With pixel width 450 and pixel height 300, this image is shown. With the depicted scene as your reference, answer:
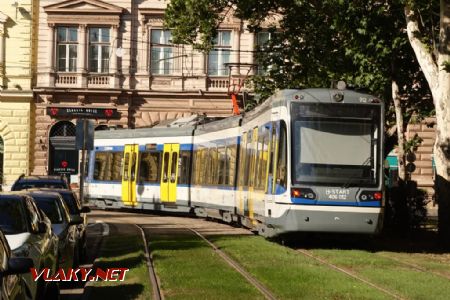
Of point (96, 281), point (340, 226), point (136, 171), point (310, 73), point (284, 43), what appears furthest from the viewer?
point (136, 171)

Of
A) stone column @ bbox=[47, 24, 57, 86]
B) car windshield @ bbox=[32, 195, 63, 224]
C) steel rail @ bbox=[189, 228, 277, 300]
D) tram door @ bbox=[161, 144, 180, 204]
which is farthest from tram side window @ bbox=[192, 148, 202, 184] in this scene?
stone column @ bbox=[47, 24, 57, 86]

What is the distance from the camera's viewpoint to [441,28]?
19781 millimetres

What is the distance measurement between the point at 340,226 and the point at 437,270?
10.5 feet

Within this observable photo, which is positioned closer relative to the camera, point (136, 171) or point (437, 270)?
point (437, 270)

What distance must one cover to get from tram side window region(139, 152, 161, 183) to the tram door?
44cm

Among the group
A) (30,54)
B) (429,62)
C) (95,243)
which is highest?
(30,54)

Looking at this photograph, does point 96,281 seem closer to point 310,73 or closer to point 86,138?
point 86,138

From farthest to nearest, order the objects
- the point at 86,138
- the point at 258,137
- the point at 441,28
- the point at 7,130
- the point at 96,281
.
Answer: the point at 7,130 → the point at 86,138 → the point at 258,137 → the point at 441,28 → the point at 96,281

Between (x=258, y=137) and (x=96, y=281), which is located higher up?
(x=258, y=137)

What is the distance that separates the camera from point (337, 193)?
18.5 m

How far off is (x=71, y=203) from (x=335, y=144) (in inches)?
214

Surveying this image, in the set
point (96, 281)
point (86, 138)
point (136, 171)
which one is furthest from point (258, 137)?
point (136, 171)

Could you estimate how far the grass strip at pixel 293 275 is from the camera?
39.4ft

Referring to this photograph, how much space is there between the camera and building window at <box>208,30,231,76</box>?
47688mm
